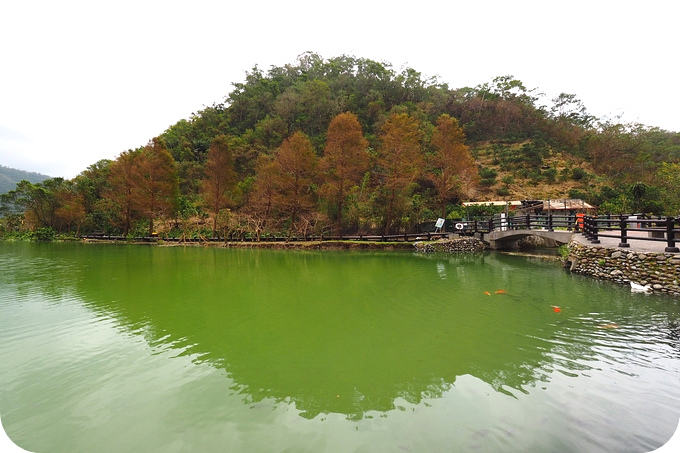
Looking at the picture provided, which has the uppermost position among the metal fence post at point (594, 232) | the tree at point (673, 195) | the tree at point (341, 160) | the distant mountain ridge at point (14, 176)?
the distant mountain ridge at point (14, 176)

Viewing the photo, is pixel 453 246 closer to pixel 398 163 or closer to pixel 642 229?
pixel 398 163

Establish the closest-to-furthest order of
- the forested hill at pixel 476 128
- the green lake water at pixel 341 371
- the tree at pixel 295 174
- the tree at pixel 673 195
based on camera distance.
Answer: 1. the green lake water at pixel 341 371
2. the tree at pixel 673 195
3. the tree at pixel 295 174
4. the forested hill at pixel 476 128

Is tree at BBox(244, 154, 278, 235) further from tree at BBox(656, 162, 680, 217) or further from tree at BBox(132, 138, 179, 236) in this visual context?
tree at BBox(656, 162, 680, 217)

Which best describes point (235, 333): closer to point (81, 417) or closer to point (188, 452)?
point (81, 417)

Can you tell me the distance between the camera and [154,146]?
31703 millimetres

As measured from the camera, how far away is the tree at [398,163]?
78.0 feet

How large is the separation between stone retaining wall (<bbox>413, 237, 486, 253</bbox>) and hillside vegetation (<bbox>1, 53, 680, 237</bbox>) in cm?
536

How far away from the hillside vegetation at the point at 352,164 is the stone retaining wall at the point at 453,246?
536 centimetres

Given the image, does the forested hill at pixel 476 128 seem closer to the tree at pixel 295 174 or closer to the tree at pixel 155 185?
the tree at pixel 155 185

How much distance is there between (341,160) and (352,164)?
941 mm

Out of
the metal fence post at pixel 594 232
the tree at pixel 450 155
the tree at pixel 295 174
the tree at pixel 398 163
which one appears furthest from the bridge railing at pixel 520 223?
the tree at pixel 295 174

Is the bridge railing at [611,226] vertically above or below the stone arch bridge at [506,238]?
Result: above

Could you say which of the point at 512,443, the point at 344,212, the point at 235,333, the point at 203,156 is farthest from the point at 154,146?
the point at 512,443

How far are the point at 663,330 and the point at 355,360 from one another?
545cm
